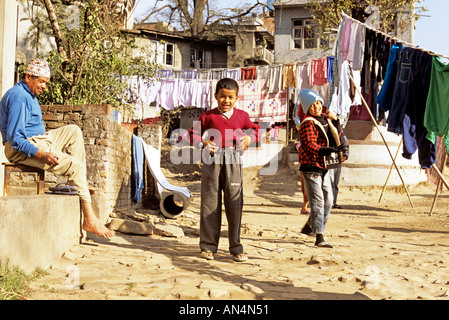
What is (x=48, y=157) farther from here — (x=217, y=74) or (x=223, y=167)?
(x=217, y=74)

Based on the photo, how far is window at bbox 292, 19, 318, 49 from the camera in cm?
2654

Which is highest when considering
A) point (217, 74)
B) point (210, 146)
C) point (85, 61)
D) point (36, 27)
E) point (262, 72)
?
point (36, 27)

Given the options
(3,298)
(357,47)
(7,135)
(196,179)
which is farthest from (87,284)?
(196,179)

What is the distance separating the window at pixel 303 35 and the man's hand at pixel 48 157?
23607 mm

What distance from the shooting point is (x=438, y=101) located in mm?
6355

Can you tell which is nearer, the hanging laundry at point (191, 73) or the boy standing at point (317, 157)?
the boy standing at point (317, 157)

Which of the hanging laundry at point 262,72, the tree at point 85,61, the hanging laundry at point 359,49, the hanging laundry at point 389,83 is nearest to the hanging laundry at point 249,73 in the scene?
the hanging laundry at point 262,72

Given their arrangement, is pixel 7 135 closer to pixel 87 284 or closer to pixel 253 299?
pixel 87 284

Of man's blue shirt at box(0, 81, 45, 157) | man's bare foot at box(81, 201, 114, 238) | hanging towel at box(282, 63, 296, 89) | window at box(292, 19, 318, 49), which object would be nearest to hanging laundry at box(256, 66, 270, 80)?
hanging towel at box(282, 63, 296, 89)

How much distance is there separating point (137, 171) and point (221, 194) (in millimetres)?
4920

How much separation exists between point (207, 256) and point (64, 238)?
50.4 inches

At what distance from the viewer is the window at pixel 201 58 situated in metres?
30.4

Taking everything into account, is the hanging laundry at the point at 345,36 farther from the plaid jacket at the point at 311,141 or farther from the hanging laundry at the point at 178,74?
the hanging laundry at the point at 178,74

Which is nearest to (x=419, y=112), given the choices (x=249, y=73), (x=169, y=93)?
(x=249, y=73)
